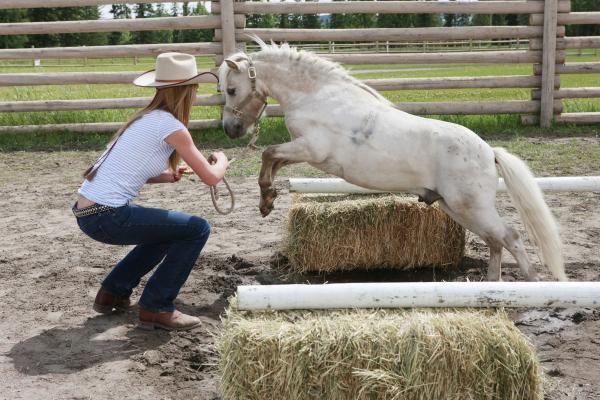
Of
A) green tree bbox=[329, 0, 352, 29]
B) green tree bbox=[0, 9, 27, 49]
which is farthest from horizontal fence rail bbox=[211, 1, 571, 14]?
green tree bbox=[329, 0, 352, 29]

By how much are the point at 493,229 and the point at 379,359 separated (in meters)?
2.00

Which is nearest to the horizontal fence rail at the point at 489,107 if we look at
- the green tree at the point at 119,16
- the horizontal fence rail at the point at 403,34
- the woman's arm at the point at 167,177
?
the horizontal fence rail at the point at 403,34

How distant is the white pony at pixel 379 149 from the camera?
175 inches

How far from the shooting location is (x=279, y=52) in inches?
187

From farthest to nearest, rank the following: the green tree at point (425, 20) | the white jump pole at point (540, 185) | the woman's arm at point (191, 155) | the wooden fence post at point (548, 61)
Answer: the green tree at point (425, 20) < the wooden fence post at point (548, 61) < the white jump pole at point (540, 185) < the woman's arm at point (191, 155)

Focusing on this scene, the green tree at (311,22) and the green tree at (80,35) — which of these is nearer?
the green tree at (80,35)

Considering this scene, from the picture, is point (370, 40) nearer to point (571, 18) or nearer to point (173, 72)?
point (571, 18)

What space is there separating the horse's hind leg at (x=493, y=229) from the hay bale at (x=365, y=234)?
62 centimetres

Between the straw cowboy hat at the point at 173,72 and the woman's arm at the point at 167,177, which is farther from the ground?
the straw cowboy hat at the point at 173,72

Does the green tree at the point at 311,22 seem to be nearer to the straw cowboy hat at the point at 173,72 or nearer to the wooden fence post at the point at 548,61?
the wooden fence post at the point at 548,61

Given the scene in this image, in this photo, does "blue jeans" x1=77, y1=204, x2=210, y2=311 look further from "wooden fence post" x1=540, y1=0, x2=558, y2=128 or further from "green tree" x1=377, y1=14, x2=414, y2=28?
"green tree" x1=377, y1=14, x2=414, y2=28

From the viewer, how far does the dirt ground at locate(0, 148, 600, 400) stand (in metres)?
3.52

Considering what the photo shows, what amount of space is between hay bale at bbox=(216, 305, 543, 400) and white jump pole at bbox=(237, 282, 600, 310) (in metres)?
0.06

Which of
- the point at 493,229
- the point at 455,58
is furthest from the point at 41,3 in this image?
the point at 493,229
